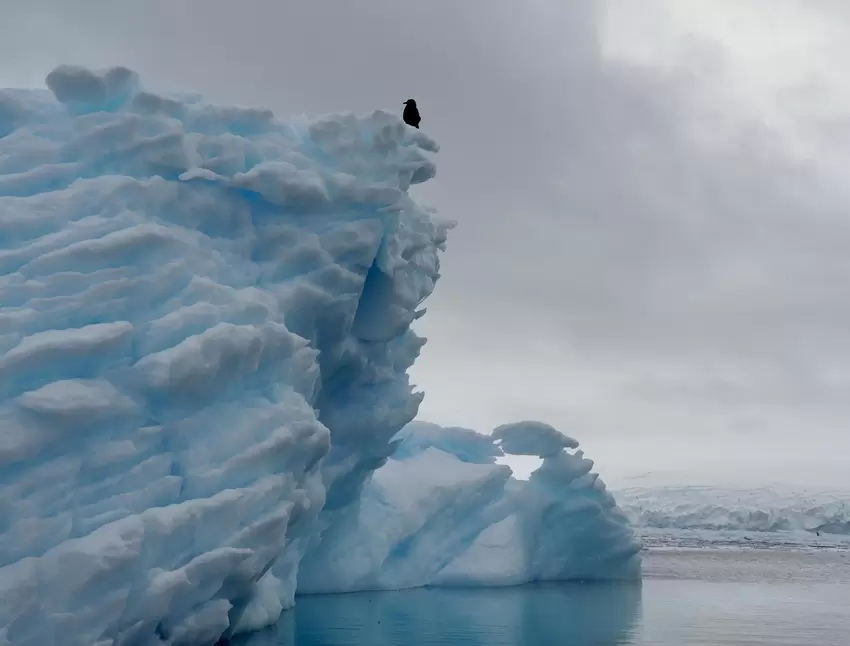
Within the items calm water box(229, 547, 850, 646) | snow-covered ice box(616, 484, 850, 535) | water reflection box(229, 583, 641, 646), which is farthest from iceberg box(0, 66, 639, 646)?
snow-covered ice box(616, 484, 850, 535)

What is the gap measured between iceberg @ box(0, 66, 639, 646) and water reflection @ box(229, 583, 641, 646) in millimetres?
836

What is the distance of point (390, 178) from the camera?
11.8 meters

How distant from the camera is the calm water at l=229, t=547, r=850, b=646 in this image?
10.9 metres

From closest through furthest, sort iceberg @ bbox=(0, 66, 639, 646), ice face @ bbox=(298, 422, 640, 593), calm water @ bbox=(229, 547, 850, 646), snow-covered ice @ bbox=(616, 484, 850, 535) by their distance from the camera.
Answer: iceberg @ bbox=(0, 66, 639, 646), calm water @ bbox=(229, 547, 850, 646), ice face @ bbox=(298, 422, 640, 593), snow-covered ice @ bbox=(616, 484, 850, 535)

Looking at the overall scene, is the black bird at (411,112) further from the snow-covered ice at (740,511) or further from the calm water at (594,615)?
the snow-covered ice at (740,511)

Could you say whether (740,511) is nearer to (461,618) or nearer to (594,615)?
(594,615)

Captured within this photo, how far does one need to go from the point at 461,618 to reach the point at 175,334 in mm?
6836

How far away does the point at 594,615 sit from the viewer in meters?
13.6

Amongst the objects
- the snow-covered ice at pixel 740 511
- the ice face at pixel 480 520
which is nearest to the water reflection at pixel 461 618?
the ice face at pixel 480 520

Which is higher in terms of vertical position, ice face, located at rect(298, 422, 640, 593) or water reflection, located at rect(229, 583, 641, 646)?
ice face, located at rect(298, 422, 640, 593)

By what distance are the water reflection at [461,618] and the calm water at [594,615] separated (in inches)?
0.6

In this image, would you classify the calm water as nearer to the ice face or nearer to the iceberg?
the ice face

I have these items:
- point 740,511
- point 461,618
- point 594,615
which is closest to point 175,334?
point 461,618

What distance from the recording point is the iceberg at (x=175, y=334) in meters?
7.11
